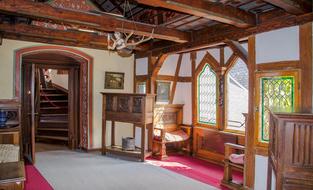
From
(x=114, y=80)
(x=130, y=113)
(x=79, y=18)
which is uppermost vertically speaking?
(x=79, y=18)

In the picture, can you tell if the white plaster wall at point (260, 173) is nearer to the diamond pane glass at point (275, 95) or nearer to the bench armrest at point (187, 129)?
the diamond pane glass at point (275, 95)

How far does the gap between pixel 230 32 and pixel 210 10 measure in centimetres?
105

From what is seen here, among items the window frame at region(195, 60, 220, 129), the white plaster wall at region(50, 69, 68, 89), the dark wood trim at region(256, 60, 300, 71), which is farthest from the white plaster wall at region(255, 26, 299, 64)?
the white plaster wall at region(50, 69, 68, 89)

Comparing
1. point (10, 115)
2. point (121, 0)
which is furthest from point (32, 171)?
point (121, 0)

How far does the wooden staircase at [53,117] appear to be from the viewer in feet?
24.3

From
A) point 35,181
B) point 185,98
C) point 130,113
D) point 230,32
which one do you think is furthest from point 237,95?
point 35,181

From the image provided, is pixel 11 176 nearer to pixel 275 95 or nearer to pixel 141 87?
pixel 275 95

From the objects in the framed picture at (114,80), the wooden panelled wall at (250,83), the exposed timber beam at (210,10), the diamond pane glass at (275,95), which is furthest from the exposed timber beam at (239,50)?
the framed picture at (114,80)

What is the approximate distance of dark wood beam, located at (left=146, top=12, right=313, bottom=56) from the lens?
10.7 feet

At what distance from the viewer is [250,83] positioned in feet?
12.5

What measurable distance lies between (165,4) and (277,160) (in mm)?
1885

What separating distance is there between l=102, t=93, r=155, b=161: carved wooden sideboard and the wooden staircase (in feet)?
6.17

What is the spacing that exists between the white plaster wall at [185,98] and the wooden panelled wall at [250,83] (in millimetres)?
128

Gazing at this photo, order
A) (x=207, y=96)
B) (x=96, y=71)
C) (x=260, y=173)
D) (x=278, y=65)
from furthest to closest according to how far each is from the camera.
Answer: (x=96, y=71)
(x=207, y=96)
(x=260, y=173)
(x=278, y=65)
